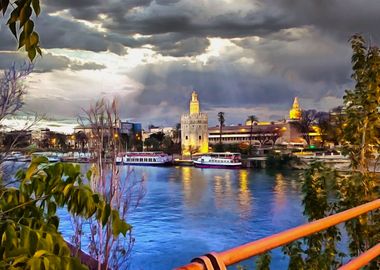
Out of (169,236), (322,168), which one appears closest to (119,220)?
(322,168)

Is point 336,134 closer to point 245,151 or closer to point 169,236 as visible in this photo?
point 169,236

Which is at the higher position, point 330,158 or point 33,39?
point 33,39

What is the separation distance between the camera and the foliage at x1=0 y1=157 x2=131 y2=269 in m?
0.95

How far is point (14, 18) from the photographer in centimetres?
92

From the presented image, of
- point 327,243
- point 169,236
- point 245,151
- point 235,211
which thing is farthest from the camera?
point 245,151

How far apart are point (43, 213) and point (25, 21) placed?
2.14 ft

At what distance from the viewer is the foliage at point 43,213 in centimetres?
95

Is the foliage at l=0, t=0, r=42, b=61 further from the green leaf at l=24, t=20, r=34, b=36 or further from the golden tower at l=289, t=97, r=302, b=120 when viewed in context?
the golden tower at l=289, t=97, r=302, b=120

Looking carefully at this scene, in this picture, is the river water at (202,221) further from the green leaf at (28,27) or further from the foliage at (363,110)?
the green leaf at (28,27)

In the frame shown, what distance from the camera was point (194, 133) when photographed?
8212 cm

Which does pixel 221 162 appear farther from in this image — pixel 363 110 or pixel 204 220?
pixel 363 110

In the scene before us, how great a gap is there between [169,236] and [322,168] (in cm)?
1413

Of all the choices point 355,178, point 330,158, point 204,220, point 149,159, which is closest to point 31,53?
point 355,178

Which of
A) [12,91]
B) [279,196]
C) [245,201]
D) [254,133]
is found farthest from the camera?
[254,133]
